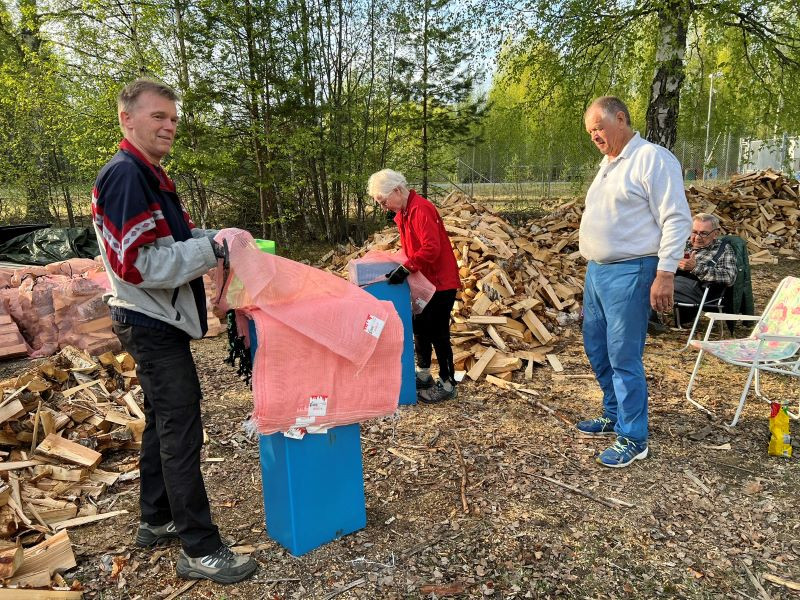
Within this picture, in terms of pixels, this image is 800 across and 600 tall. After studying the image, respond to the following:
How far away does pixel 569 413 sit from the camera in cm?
446

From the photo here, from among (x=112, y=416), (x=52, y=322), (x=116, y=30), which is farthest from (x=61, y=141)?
(x=112, y=416)

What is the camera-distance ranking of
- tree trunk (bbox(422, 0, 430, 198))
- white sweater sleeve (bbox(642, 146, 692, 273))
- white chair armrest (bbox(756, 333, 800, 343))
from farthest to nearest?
tree trunk (bbox(422, 0, 430, 198)), white chair armrest (bbox(756, 333, 800, 343)), white sweater sleeve (bbox(642, 146, 692, 273))

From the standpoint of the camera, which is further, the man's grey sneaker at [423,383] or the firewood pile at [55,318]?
the firewood pile at [55,318]

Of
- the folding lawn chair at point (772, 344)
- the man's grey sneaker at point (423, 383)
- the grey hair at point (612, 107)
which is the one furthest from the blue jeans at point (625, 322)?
the man's grey sneaker at point (423, 383)

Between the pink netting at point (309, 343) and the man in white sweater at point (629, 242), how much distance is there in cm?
155

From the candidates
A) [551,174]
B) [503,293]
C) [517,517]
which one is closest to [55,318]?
[503,293]

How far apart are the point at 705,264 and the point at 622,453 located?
316 centimetres

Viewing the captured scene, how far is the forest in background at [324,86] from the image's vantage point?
346 inches

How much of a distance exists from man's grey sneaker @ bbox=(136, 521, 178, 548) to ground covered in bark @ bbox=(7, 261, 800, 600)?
49 mm

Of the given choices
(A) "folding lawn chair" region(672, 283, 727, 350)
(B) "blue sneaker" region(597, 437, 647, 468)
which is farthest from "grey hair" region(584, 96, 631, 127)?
(A) "folding lawn chair" region(672, 283, 727, 350)

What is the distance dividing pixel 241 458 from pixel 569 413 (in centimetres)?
262

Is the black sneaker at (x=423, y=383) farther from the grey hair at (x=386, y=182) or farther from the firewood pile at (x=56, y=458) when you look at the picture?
the firewood pile at (x=56, y=458)

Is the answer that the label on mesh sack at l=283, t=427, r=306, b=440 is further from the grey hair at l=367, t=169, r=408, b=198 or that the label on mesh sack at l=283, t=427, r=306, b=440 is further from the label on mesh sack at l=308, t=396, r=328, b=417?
the grey hair at l=367, t=169, r=408, b=198

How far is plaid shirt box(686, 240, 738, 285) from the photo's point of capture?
18.5 feet
